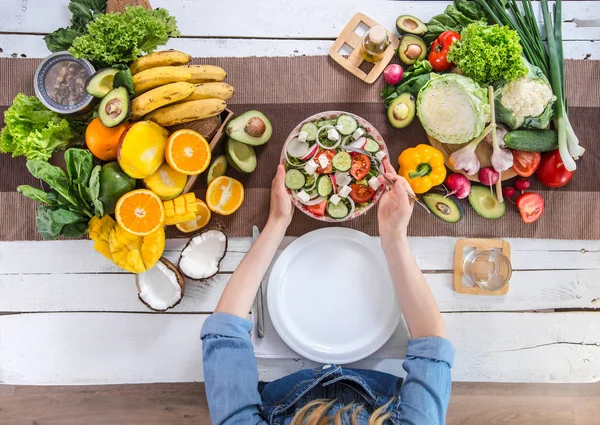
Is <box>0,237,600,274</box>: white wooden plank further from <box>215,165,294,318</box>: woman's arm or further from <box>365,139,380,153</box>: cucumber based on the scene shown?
<box>215,165,294,318</box>: woman's arm

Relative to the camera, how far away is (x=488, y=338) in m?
1.83

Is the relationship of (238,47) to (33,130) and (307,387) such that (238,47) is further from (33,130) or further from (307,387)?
(307,387)

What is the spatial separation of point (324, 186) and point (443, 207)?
0.48 metres

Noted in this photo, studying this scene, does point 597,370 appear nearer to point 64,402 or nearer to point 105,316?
point 105,316

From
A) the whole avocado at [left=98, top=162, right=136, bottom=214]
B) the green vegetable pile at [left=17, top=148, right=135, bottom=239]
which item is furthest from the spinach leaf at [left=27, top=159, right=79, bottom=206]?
the whole avocado at [left=98, top=162, right=136, bottom=214]

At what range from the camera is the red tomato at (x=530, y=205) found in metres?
1.78

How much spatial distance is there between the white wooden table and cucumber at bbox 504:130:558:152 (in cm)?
38

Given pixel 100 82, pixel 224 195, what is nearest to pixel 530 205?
pixel 224 195

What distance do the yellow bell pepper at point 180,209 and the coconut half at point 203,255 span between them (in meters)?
0.12

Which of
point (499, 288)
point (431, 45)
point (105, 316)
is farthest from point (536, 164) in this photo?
point (105, 316)

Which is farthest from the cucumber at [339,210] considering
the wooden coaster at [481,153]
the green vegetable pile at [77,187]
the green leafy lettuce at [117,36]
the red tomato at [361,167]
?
the green leafy lettuce at [117,36]

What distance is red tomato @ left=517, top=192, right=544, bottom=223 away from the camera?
1.78 metres

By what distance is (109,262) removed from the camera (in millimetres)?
1840

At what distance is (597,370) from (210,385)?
1543 mm
